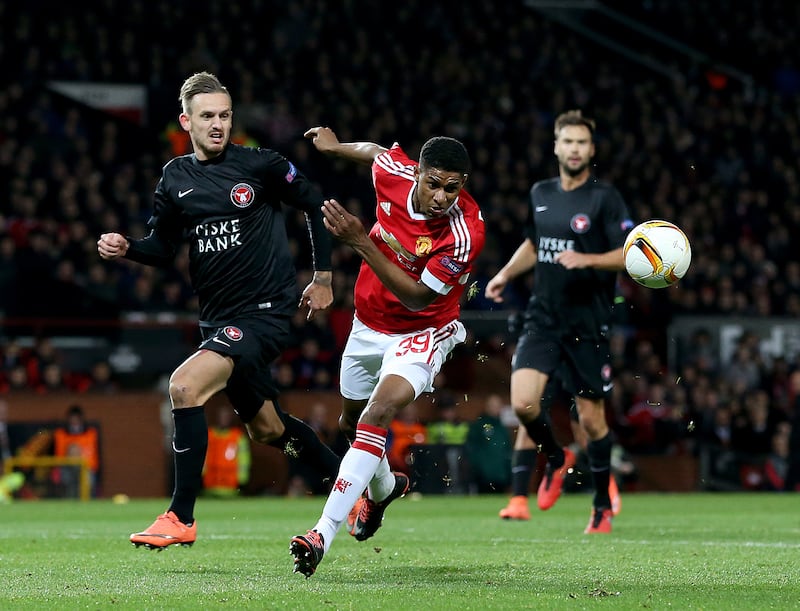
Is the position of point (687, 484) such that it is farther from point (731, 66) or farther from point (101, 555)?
point (731, 66)

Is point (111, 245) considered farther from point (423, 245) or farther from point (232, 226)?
point (423, 245)

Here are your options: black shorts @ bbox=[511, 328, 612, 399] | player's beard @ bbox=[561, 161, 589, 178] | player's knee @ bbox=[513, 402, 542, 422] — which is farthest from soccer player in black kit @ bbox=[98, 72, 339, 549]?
player's beard @ bbox=[561, 161, 589, 178]

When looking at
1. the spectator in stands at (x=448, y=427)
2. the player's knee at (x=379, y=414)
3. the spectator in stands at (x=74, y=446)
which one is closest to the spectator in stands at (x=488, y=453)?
the spectator in stands at (x=448, y=427)

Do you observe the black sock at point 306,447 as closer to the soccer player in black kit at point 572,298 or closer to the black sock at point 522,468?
the soccer player in black kit at point 572,298

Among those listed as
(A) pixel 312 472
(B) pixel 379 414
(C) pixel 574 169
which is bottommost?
(A) pixel 312 472

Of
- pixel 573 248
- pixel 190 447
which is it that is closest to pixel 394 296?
pixel 190 447

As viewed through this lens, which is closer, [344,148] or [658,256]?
[344,148]

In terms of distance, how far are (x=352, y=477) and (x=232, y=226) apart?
1692 millimetres

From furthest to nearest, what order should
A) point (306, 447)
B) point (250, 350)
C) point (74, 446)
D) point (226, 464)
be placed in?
point (226, 464)
point (74, 446)
point (306, 447)
point (250, 350)

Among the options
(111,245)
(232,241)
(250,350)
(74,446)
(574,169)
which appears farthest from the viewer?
(74,446)

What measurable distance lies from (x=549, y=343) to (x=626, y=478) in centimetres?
849

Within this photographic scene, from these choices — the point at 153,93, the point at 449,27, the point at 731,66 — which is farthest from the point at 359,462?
the point at 731,66

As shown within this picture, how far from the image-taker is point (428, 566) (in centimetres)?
637

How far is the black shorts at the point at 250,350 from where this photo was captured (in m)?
6.76
